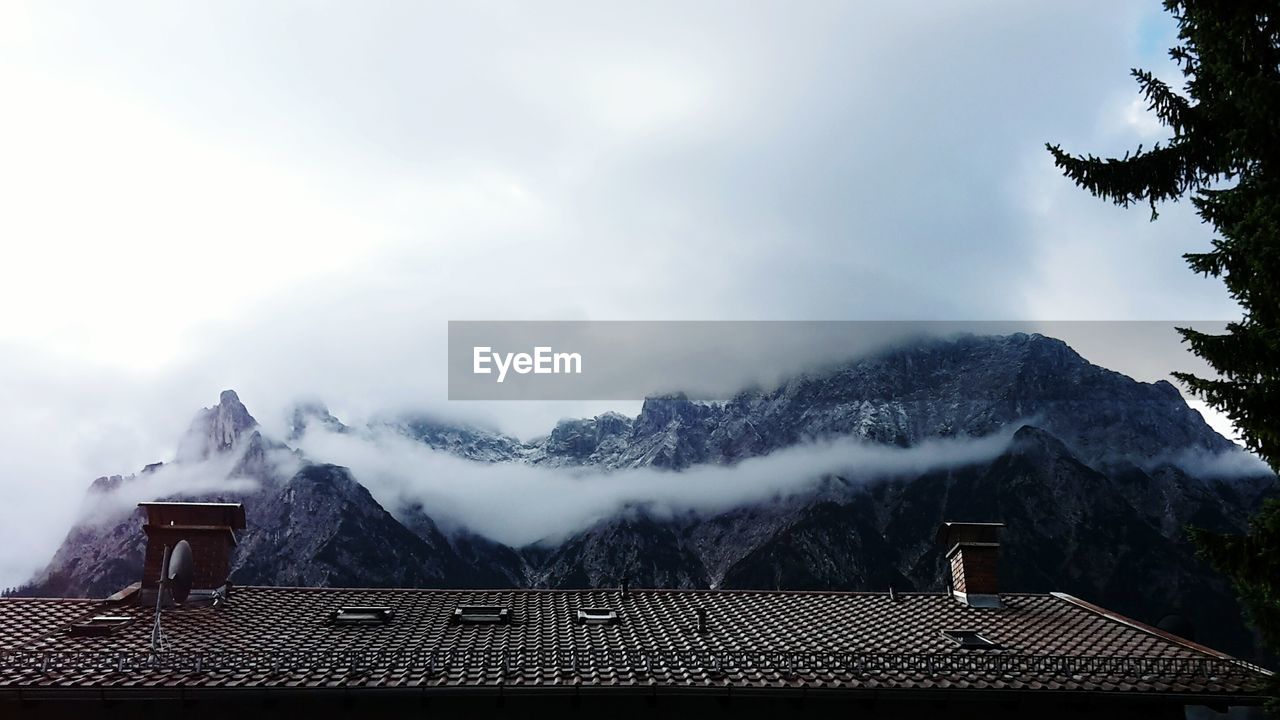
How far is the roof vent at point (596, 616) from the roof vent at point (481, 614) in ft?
4.33

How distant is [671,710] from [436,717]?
323 centimetres

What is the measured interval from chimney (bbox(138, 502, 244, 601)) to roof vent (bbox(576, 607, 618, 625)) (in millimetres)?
6930

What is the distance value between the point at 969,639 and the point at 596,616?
6.62 m

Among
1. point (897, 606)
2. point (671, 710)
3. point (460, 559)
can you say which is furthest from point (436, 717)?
point (460, 559)

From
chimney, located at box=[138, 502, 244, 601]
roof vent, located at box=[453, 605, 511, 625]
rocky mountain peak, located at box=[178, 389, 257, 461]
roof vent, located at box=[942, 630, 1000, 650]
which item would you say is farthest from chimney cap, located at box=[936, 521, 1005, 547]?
rocky mountain peak, located at box=[178, 389, 257, 461]

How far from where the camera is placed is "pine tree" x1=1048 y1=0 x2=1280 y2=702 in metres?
11.5

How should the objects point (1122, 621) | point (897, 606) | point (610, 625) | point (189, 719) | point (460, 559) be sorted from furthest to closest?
point (460, 559), point (897, 606), point (1122, 621), point (610, 625), point (189, 719)

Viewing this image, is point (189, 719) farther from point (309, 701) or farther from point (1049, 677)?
point (1049, 677)

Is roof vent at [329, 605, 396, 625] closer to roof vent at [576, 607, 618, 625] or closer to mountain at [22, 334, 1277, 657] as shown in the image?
roof vent at [576, 607, 618, 625]

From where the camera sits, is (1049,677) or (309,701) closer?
(309,701)

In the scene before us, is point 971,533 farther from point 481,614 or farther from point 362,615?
point 362,615

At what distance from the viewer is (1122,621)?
19312 millimetres

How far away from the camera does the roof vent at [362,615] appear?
17734 mm

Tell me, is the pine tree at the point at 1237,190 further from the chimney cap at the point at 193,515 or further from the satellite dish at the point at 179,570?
the chimney cap at the point at 193,515
